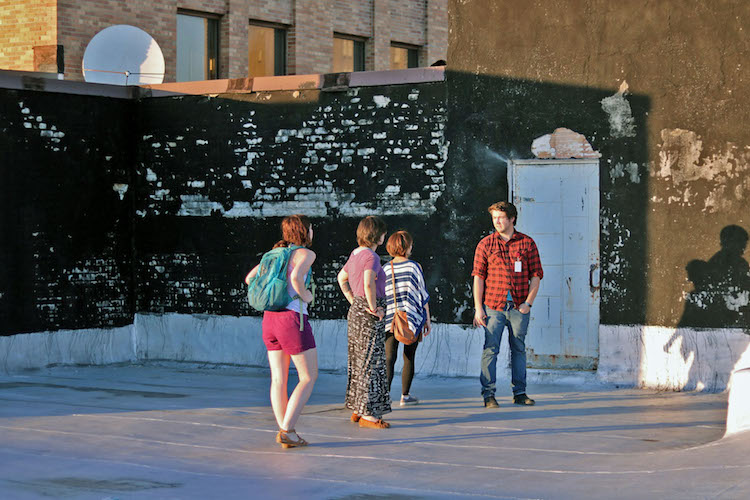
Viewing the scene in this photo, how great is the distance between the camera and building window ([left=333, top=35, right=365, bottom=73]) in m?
26.3

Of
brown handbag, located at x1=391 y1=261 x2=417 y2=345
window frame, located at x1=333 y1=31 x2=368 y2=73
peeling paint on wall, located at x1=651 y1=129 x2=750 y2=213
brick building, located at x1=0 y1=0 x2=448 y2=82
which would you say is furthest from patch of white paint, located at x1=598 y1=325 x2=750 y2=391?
window frame, located at x1=333 y1=31 x2=368 y2=73

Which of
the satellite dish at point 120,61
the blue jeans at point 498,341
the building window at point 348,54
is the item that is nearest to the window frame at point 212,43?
the building window at point 348,54

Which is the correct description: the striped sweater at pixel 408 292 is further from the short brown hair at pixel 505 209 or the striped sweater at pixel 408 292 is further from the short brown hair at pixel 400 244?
the short brown hair at pixel 505 209

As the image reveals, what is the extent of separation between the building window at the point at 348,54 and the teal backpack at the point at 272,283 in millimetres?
17915

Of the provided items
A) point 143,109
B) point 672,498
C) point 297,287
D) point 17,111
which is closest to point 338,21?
point 143,109

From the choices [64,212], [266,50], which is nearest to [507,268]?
[64,212]

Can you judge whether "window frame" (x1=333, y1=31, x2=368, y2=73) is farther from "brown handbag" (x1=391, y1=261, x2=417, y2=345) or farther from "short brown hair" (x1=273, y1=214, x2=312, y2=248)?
"short brown hair" (x1=273, y1=214, x2=312, y2=248)

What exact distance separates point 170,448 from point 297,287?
1595 millimetres

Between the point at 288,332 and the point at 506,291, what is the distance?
2.89 metres

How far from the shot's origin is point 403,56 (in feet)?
92.8

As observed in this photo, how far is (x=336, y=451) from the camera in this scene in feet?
28.1

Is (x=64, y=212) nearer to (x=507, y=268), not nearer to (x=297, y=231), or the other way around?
(x=507, y=268)

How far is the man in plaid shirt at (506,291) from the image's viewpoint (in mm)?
10680

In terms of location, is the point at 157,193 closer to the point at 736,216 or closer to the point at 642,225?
the point at 642,225
